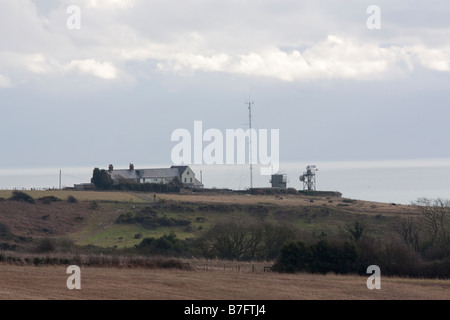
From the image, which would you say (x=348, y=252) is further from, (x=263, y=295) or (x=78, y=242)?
(x=78, y=242)

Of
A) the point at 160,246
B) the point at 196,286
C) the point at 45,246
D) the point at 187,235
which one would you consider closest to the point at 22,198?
the point at 187,235

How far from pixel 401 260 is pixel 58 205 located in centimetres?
4614

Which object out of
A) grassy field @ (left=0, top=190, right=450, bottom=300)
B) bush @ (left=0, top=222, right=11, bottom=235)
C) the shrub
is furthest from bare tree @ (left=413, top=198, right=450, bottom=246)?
the shrub

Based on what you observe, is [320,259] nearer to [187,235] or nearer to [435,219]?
[435,219]

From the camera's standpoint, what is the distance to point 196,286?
32.4 metres

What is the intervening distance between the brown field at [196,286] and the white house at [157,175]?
220ft

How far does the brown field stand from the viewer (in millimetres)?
28766

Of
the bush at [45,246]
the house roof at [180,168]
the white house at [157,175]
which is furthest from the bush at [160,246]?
the house roof at [180,168]

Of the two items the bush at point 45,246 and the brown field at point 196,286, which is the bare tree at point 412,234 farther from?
the bush at point 45,246

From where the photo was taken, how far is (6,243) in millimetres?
57688

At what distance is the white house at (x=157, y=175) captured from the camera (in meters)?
108

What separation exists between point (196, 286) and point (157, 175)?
261ft

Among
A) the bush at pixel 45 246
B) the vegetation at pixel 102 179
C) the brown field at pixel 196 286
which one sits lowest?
the brown field at pixel 196 286
